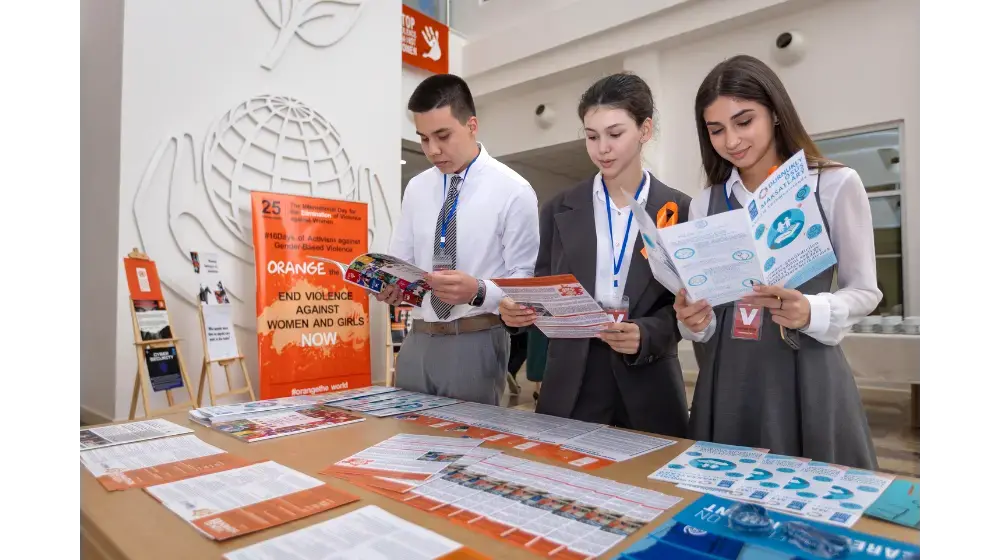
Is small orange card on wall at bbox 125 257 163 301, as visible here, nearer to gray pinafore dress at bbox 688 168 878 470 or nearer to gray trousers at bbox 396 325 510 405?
gray trousers at bbox 396 325 510 405

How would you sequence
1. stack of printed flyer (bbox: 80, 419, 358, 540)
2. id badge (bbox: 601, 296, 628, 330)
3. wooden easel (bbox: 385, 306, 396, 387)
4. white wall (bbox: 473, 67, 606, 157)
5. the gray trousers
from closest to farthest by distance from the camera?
stack of printed flyer (bbox: 80, 419, 358, 540) < id badge (bbox: 601, 296, 628, 330) < the gray trousers < wooden easel (bbox: 385, 306, 396, 387) < white wall (bbox: 473, 67, 606, 157)

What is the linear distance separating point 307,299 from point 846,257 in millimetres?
3663

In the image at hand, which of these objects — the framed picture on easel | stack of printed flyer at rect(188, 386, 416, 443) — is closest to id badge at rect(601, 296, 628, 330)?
stack of printed flyer at rect(188, 386, 416, 443)

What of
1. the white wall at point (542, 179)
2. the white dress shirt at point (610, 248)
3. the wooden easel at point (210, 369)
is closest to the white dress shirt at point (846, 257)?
the white dress shirt at point (610, 248)

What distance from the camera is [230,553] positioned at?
0.78 meters

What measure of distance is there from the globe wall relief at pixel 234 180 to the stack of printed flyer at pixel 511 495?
3.35 meters

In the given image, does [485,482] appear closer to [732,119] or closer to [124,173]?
[732,119]

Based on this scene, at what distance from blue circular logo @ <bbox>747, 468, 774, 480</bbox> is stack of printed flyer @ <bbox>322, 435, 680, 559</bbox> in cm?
20

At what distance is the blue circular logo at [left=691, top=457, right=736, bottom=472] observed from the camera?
1.12m

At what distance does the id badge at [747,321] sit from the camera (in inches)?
54.6

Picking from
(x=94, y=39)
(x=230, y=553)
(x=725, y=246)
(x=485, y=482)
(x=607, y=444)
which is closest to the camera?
(x=230, y=553)

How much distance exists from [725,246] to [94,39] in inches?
183
